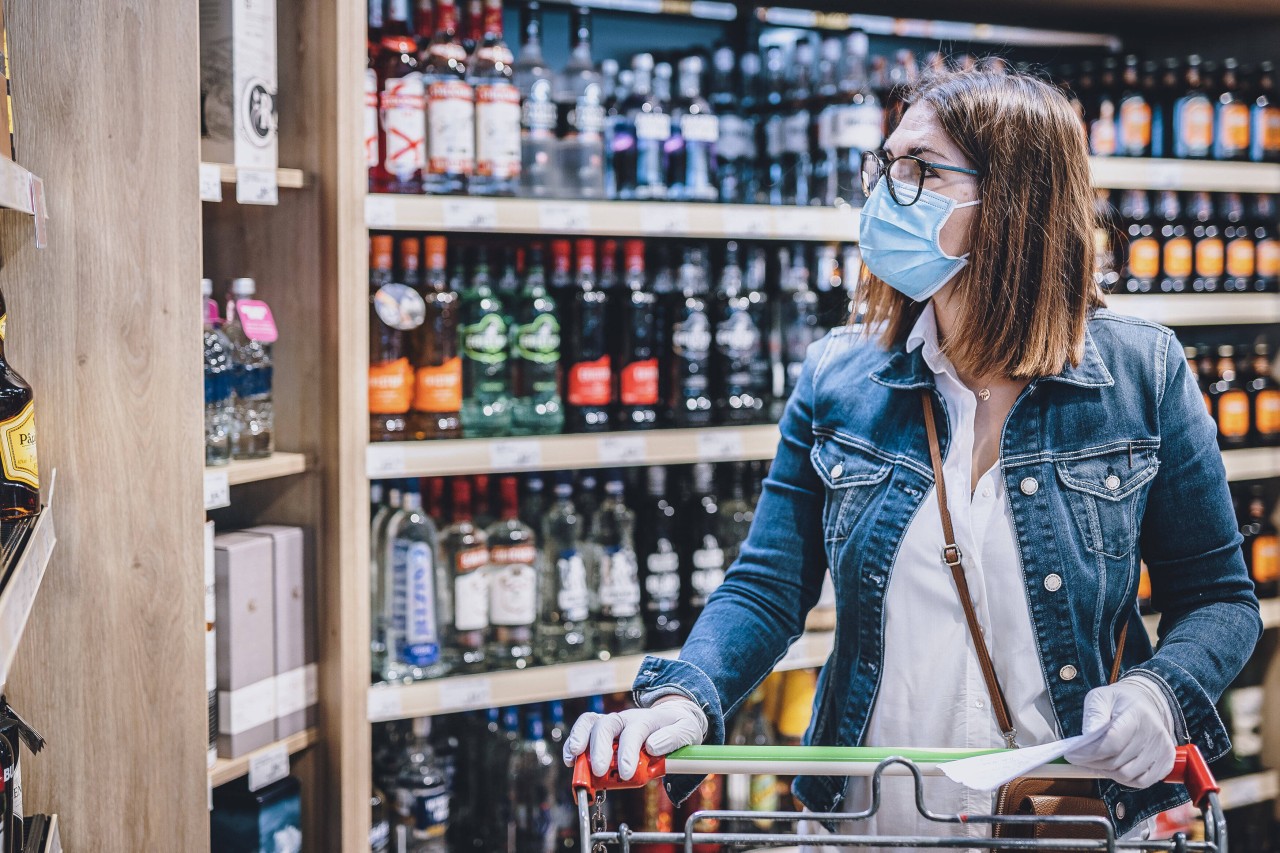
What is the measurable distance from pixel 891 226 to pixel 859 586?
18.9 inches

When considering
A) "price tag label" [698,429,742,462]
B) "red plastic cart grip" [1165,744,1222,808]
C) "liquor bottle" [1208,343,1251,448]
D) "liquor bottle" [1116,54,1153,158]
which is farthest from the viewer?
"liquor bottle" [1208,343,1251,448]

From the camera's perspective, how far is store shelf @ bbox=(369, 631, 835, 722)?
2312 mm

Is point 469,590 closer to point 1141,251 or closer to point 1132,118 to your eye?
point 1141,251

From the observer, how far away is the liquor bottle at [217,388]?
2.16 metres

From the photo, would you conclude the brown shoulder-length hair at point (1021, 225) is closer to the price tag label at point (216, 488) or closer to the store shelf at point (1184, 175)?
the price tag label at point (216, 488)

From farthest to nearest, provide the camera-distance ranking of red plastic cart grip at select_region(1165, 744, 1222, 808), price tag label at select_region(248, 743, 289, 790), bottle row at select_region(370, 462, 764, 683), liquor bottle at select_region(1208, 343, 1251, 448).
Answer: liquor bottle at select_region(1208, 343, 1251, 448)
bottle row at select_region(370, 462, 764, 683)
price tag label at select_region(248, 743, 289, 790)
red plastic cart grip at select_region(1165, 744, 1222, 808)

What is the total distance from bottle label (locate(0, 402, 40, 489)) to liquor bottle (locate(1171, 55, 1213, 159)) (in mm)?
2927

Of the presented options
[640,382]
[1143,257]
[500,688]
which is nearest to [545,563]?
[500,688]

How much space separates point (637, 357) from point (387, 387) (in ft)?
1.90

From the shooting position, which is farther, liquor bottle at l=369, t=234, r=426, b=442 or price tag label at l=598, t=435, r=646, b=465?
price tag label at l=598, t=435, r=646, b=465

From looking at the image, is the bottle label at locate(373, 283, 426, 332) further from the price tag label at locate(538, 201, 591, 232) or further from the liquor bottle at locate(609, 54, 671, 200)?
the liquor bottle at locate(609, 54, 671, 200)

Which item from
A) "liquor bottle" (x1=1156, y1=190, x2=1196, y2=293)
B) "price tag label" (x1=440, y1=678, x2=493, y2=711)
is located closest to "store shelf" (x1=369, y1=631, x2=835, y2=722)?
"price tag label" (x1=440, y1=678, x2=493, y2=711)

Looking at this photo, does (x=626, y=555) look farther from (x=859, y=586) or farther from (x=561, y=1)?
(x=561, y=1)

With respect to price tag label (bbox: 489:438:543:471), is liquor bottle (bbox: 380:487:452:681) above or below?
below
